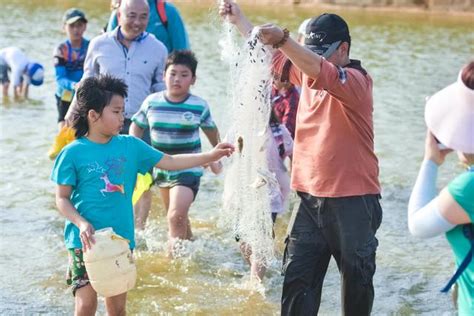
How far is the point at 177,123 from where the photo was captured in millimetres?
6961

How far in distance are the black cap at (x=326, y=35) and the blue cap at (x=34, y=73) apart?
10667 mm

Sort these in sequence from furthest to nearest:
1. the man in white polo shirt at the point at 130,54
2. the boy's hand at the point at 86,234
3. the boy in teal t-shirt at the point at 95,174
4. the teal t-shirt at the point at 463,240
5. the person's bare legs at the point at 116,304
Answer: the man in white polo shirt at the point at 130,54
the person's bare legs at the point at 116,304
the boy in teal t-shirt at the point at 95,174
the boy's hand at the point at 86,234
the teal t-shirt at the point at 463,240

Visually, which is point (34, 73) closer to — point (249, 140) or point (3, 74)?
point (3, 74)

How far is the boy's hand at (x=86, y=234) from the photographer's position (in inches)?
186

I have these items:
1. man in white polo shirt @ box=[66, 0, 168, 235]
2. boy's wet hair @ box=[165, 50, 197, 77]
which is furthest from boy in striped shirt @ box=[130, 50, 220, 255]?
man in white polo shirt @ box=[66, 0, 168, 235]

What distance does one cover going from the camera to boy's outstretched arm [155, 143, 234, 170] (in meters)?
5.24

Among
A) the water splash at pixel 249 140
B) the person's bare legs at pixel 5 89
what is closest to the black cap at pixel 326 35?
the water splash at pixel 249 140

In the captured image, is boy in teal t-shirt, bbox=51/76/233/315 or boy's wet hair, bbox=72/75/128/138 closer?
boy in teal t-shirt, bbox=51/76/233/315

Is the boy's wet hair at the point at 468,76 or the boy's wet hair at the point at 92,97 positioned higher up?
the boy's wet hair at the point at 468,76

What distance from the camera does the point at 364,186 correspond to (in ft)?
15.8

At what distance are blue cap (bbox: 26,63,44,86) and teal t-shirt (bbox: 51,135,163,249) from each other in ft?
33.1

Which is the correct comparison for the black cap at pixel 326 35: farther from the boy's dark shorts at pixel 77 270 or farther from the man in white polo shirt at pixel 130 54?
the man in white polo shirt at pixel 130 54

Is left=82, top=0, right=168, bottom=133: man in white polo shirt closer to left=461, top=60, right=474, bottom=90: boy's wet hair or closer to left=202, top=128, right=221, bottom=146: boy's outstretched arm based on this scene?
left=202, top=128, right=221, bottom=146: boy's outstretched arm

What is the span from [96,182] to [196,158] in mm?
618
